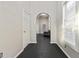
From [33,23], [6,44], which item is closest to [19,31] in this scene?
[6,44]

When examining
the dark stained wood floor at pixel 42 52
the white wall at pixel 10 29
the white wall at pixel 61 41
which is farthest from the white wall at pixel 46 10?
the white wall at pixel 10 29

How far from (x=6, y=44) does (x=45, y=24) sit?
1455cm

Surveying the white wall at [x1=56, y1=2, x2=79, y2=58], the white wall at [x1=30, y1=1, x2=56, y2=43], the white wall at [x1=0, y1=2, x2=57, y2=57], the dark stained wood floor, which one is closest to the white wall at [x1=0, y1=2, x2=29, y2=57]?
the white wall at [x1=0, y1=2, x2=57, y2=57]

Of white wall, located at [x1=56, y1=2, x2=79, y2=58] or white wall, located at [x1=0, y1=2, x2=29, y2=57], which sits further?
white wall, located at [x1=0, y1=2, x2=29, y2=57]

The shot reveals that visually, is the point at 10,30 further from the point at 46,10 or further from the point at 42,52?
the point at 46,10

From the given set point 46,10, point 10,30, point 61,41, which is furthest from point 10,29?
point 46,10

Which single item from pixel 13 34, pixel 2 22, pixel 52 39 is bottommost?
pixel 52 39

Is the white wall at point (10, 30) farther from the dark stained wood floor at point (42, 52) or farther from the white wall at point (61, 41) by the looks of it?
the white wall at point (61, 41)

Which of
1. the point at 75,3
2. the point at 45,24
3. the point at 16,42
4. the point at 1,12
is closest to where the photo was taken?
the point at 75,3

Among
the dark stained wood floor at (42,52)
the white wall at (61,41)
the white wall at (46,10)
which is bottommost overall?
the dark stained wood floor at (42,52)

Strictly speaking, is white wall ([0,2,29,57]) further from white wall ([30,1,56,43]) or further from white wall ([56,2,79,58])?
white wall ([30,1,56,43])

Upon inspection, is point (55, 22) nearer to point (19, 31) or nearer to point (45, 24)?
point (19, 31)

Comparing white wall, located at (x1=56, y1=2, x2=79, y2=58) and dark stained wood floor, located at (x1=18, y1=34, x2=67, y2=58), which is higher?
white wall, located at (x1=56, y1=2, x2=79, y2=58)

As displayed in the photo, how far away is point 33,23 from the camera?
795cm
